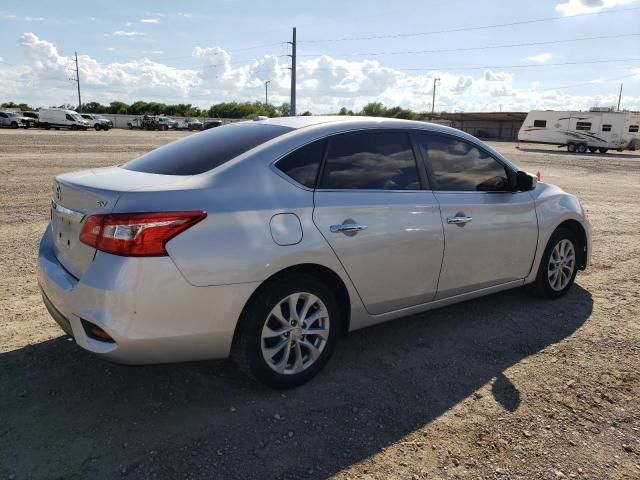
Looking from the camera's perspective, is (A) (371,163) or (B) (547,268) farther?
(B) (547,268)

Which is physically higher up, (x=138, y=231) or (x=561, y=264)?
(x=138, y=231)

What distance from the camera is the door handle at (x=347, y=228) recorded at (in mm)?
3279

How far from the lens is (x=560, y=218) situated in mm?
4832

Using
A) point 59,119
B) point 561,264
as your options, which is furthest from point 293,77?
point 561,264

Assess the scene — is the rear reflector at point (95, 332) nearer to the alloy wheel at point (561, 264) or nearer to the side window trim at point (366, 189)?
the side window trim at point (366, 189)

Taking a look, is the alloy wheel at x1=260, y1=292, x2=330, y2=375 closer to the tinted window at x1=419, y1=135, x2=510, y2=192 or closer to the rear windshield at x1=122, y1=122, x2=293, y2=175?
the rear windshield at x1=122, y1=122, x2=293, y2=175

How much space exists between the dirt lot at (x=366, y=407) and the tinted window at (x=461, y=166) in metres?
1.19

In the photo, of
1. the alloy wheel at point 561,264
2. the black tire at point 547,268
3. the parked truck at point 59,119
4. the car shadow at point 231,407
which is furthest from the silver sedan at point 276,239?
the parked truck at point 59,119

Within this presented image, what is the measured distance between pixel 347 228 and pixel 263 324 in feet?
2.65

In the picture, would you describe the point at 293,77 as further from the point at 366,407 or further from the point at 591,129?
the point at 366,407

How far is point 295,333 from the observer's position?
3246mm

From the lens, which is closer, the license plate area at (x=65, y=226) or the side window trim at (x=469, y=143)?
the license plate area at (x=65, y=226)

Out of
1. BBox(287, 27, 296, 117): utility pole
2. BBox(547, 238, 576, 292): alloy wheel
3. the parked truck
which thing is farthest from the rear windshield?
the parked truck

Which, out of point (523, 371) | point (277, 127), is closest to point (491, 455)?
point (523, 371)
